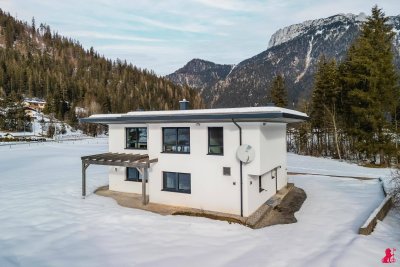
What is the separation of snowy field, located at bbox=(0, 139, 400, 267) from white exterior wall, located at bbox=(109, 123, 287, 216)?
4.78 ft

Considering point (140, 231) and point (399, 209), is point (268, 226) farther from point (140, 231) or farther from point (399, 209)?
point (399, 209)

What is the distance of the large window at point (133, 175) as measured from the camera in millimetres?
17266

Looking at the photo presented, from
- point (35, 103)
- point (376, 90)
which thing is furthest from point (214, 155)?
point (35, 103)

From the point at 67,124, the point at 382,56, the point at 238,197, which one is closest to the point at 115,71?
the point at 67,124

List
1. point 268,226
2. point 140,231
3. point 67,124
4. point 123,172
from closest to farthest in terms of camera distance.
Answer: point 140,231, point 268,226, point 123,172, point 67,124

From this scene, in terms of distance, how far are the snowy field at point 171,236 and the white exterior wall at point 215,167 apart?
57.3 inches

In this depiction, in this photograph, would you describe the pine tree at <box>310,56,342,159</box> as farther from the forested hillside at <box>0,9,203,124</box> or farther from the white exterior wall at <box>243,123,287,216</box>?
the forested hillside at <box>0,9,203,124</box>

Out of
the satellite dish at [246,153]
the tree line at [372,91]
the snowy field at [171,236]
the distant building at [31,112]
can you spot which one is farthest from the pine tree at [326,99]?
the distant building at [31,112]

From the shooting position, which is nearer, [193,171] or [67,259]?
[67,259]

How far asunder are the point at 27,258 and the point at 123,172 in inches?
340

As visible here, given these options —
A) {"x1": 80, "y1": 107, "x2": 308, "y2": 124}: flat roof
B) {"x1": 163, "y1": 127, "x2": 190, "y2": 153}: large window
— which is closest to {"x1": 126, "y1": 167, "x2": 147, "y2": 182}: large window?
{"x1": 163, "y1": 127, "x2": 190, "y2": 153}: large window

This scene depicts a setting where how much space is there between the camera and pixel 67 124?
96.1 m

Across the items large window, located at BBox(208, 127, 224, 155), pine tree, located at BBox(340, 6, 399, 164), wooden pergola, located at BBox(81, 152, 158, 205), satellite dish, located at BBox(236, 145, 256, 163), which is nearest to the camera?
satellite dish, located at BBox(236, 145, 256, 163)

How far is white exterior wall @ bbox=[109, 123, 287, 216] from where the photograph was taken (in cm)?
1344
